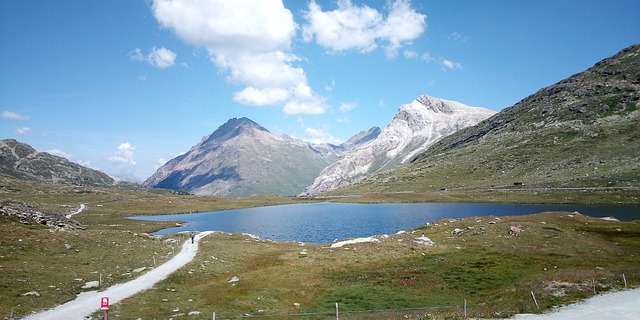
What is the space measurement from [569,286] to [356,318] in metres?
22.4

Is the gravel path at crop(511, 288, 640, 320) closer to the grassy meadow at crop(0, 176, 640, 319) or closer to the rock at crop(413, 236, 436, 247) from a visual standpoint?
the grassy meadow at crop(0, 176, 640, 319)

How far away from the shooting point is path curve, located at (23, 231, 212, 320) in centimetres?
2856

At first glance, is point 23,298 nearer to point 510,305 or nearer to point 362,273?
point 362,273

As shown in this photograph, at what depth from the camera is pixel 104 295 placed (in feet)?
113

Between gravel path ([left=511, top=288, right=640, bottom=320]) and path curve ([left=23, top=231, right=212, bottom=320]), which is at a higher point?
path curve ([left=23, top=231, right=212, bottom=320])

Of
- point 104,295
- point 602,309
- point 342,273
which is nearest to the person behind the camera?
point 602,309

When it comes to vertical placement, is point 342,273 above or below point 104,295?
below

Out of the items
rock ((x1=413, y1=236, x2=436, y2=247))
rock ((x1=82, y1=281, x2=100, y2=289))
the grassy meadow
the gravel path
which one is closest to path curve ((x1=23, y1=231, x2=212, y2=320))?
the grassy meadow

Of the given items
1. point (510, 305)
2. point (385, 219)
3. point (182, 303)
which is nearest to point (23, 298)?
point (182, 303)

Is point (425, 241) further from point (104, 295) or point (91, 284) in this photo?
point (91, 284)

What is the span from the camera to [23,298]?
3103cm

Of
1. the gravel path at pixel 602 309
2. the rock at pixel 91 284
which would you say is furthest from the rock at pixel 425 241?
the rock at pixel 91 284

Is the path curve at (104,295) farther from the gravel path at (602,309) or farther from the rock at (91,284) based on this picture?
the gravel path at (602,309)

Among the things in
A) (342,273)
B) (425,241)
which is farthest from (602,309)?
(425,241)
